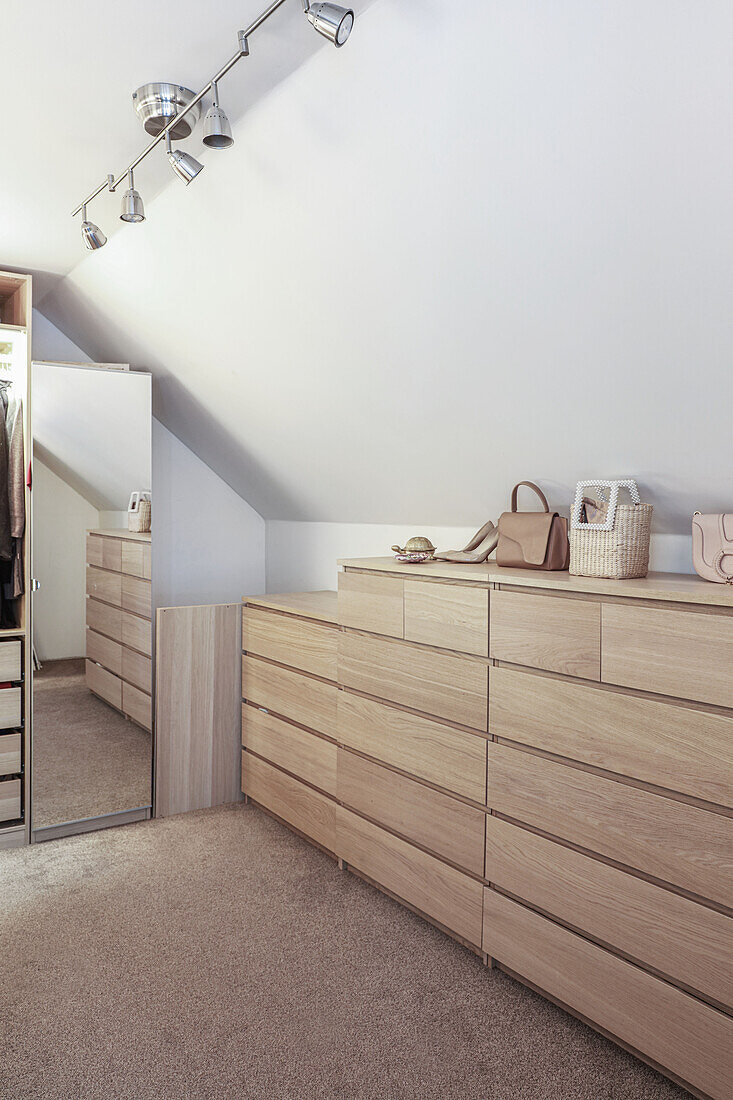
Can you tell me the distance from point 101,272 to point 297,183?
1.51 meters

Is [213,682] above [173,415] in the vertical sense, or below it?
below

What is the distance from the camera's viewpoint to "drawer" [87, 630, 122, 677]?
326cm

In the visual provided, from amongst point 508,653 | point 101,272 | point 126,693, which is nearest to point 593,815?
point 508,653

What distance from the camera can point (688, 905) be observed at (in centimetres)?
174

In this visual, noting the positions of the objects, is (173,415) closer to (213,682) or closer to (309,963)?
(213,682)

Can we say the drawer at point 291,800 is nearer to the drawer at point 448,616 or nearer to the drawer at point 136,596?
the drawer at point 136,596

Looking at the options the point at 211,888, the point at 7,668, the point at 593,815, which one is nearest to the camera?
the point at 593,815

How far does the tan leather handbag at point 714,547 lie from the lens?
1.92 m

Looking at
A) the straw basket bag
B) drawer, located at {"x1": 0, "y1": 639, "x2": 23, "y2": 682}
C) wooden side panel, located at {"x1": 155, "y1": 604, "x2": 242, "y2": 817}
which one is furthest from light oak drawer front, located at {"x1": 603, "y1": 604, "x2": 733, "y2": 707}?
drawer, located at {"x1": 0, "y1": 639, "x2": 23, "y2": 682}

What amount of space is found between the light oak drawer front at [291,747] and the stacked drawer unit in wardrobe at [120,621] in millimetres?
439

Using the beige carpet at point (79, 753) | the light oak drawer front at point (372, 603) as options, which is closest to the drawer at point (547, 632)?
the light oak drawer front at point (372, 603)

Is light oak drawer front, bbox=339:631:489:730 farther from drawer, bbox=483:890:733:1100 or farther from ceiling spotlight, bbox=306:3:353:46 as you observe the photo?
Answer: ceiling spotlight, bbox=306:3:353:46

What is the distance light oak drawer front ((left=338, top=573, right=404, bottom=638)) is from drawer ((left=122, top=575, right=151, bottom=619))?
1022 mm

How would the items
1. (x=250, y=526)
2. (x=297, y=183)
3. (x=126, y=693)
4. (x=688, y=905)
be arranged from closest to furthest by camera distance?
(x=688, y=905)
(x=297, y=183)
(x=126, y=693)
(x=250, y=526)
